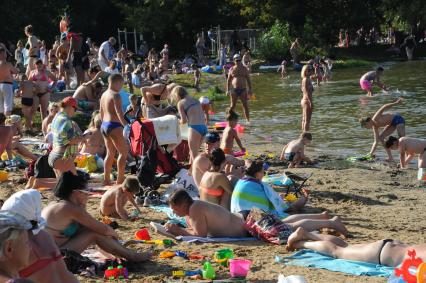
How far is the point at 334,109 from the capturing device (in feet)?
66.2

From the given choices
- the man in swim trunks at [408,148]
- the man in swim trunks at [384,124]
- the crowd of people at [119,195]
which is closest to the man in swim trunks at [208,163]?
the crowd of people at [119,195]

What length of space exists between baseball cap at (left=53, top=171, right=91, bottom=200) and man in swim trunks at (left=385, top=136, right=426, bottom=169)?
6648 mm

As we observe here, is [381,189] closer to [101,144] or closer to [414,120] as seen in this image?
[101,144]

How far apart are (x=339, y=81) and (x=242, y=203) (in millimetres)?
21336

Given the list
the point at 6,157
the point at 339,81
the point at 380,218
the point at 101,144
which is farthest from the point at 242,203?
the point at 339,81

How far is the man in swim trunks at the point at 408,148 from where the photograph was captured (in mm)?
11552

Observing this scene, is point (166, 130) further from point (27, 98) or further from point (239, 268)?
point (27, 98)

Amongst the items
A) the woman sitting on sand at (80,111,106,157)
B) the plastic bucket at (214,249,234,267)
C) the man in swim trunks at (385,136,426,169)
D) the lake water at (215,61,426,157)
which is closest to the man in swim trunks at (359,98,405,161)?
the lake water at (215,61,426,157)

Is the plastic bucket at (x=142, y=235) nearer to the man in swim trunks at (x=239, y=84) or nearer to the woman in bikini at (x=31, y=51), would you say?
the man in swim trunks at (x=239, y=84)

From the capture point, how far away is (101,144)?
1160 cm

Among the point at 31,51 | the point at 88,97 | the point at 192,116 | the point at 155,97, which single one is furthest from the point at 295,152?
the point at 31,51

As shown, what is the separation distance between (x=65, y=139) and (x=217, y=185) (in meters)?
2.01

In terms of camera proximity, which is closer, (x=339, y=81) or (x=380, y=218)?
(x=380, y=218)

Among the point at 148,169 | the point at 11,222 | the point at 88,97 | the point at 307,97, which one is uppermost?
the point at 11,222
